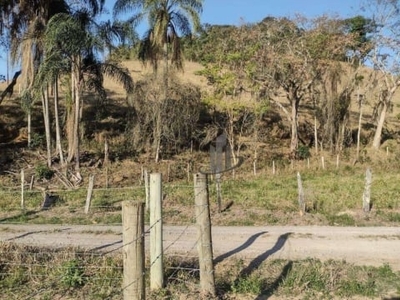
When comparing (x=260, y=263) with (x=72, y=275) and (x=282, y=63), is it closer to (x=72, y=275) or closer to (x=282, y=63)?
(x=72, y=275)

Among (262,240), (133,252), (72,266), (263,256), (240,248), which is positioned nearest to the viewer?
(133,252)

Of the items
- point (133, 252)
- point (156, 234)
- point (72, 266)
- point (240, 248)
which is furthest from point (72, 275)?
point (240, 248)

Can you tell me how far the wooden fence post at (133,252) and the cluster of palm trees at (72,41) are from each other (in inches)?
735

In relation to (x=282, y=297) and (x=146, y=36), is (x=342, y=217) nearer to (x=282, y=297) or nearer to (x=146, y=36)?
(x=282, y=297)

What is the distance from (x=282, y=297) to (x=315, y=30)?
28576 mm

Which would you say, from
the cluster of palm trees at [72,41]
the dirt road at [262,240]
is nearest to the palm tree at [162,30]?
the cluster of palm trees at [72,41]

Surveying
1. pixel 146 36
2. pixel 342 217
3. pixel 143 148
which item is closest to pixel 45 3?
pixel 146 36

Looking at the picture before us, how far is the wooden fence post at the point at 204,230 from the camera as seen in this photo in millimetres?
5961

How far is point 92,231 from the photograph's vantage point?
1246 cm

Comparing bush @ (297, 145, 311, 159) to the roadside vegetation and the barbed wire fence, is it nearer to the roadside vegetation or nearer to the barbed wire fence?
the roadside vegetation

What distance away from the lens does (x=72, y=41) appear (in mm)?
22594

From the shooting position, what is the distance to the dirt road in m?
9.52

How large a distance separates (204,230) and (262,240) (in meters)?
5.27

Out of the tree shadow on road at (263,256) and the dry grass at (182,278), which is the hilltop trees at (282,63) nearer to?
the tree shadow on road at (263,256)
